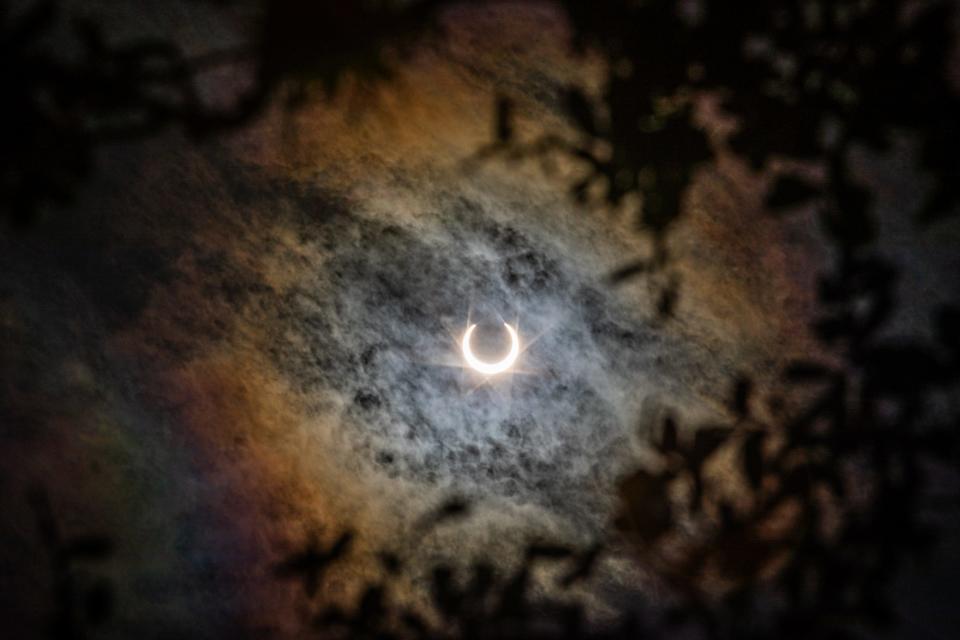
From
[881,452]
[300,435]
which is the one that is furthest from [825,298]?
[300,435]

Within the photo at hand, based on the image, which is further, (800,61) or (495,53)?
(495,53)

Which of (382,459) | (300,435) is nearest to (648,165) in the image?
(382,459)

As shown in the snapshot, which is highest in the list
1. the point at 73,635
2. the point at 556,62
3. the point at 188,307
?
the point at 556,62

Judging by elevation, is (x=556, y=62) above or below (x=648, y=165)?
above

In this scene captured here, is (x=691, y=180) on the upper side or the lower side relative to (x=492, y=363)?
upper

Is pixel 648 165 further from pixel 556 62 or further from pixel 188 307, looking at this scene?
pixel 188 307

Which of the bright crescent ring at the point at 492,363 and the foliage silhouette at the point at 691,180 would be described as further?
the bright crescent ring at the point at 492,363

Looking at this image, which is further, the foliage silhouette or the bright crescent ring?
the bright crescent ring
